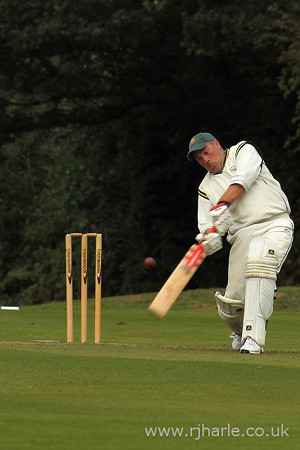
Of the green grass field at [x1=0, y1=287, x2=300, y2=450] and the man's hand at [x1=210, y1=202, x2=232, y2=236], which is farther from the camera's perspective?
the man's hand at [x1=210, y1=202, x2=232, y2=236]

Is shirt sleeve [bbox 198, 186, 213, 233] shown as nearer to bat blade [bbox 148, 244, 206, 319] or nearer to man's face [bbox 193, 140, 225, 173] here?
man's face [bbox 193, 140, 225, 173]

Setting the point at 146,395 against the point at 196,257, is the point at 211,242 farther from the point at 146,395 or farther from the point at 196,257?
the point at 146,395

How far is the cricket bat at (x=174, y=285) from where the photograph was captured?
27.1ft

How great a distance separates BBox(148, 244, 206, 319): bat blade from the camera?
27.1 feet

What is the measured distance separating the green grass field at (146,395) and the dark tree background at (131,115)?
15512mm

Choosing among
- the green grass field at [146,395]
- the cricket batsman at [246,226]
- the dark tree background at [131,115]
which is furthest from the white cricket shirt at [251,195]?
the dark tree background at [131,115]

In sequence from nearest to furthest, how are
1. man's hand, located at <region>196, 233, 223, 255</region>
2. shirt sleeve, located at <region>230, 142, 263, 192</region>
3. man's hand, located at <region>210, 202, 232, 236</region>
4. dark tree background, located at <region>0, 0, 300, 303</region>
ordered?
man's hand, located at <region>196, 233, 223, 255</region> < man's hand, located at <region>210, 202, 232, 236</region> < shirt sleeve, located at <region>230, 142, 263, 192</region> < dark tree background, located at <region>0, 0, 300, 303</region>

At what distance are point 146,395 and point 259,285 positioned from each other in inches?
103

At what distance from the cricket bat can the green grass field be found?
36cm

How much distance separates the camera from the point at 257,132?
2864 cm

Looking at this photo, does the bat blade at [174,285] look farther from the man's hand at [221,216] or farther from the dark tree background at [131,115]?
the dark tree background at [131,115]

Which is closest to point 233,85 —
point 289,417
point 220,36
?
point 220,36

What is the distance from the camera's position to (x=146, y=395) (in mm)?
6496

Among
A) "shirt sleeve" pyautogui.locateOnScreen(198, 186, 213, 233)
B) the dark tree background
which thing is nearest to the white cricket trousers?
"shirt sleeve" pyautogui.locateOnScreen(198, 186, 213, 233)
